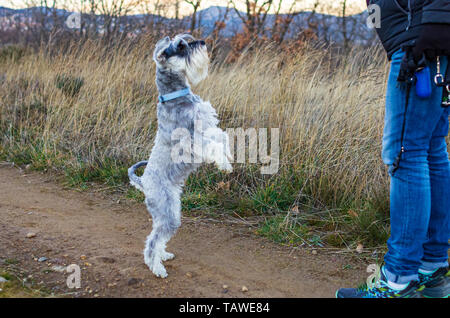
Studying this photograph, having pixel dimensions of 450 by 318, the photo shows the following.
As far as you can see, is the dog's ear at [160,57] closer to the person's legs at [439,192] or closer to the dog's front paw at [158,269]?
the dog's front paw at [158,269]

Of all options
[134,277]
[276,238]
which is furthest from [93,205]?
[276,238]

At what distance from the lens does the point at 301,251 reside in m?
3.46

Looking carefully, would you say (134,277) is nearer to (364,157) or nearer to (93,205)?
(93,205)

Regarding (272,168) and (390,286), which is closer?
(390,286)

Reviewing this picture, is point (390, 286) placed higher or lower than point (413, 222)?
lower

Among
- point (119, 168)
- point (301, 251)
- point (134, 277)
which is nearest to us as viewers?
point (134, 277)

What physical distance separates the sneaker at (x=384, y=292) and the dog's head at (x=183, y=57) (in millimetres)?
2032

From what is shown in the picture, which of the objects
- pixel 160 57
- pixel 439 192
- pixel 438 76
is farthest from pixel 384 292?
pixel 160 57

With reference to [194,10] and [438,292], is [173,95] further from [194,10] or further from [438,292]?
[194,10]

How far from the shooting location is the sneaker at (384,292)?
2.35 metres

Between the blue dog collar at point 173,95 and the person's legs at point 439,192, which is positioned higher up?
the blue dog collar at point 173,95

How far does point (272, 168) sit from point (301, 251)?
1300mm

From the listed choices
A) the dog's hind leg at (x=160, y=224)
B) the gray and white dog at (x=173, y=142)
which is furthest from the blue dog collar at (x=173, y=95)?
the dog's hind leg at (x=160, y=224)

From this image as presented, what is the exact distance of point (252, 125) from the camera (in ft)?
16.8
